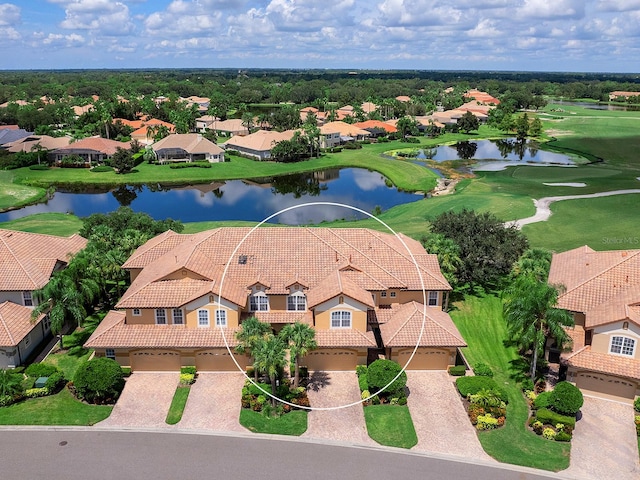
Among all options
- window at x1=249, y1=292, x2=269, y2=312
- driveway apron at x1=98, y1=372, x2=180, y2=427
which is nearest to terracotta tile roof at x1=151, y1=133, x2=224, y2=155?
window at x1=249, y1=292, x2=269, y2=312

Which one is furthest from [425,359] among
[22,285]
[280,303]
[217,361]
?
[22,285]

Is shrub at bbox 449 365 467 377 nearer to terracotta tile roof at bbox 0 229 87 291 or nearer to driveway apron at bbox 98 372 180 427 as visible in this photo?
driveway apron at bbox 98 372 180 427

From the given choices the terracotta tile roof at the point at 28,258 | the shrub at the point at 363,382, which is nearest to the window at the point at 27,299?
the terracotta tile roof at the point at 28,258

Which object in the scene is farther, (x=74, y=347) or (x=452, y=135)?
(x=452, y=135)

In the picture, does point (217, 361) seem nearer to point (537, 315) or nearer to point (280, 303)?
point (280, 303)

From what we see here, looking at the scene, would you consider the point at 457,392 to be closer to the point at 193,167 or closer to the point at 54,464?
the point at 54,464

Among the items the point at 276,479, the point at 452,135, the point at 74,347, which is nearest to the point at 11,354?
the point at 74,347

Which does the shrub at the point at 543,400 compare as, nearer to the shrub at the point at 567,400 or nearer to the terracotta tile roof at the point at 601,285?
the shrub at the point at 567,400
